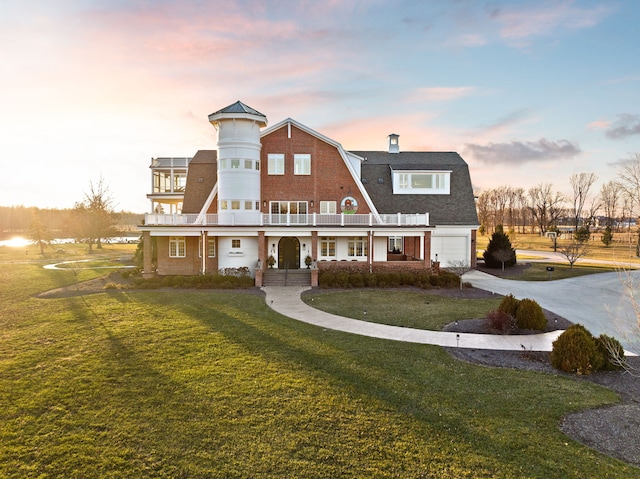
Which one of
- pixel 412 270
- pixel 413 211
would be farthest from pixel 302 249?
pixel 413 211

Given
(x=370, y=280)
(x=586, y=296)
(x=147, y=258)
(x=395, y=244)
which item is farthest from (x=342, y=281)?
(x=586, y=296)

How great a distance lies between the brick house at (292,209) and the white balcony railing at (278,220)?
71 mm

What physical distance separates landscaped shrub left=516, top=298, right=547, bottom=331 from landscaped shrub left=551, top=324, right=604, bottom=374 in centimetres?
334

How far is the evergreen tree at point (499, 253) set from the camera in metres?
31.0

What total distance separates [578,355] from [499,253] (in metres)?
22.5

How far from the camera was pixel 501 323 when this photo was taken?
539 inches

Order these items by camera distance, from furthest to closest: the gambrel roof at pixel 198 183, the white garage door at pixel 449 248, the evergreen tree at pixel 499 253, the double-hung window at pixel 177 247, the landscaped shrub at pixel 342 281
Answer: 1. the evergreen tree at pixel 499 253
2. the white garage door at pixel 449 248
3. the gambrel roof at pixel 198 183
4. the double-hung window at pixel 177 247
5. the landscaped shrub at pixel 342 281

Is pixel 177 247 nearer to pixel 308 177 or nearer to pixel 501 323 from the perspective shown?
pixel 308 177

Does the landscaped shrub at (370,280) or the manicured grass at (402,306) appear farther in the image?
the landscaped shrub at (370,280)

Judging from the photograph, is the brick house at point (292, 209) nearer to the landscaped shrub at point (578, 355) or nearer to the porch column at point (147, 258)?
the porch column at point (147, 258)

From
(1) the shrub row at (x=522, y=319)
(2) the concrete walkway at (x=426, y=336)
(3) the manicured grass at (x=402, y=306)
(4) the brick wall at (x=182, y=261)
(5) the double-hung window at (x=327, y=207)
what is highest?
(5) the double-hung window at (x=327, y=207)

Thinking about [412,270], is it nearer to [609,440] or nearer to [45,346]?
[609,440]

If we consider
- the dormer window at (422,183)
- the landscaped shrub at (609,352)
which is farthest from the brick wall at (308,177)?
the landscaped shrub at (609,352)

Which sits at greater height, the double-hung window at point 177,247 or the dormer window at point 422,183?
the dormer window at point 422,183
